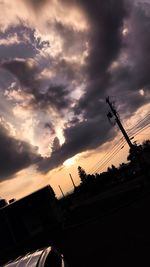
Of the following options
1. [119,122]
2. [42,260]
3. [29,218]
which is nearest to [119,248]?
[42,260]

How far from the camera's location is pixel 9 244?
24.7m

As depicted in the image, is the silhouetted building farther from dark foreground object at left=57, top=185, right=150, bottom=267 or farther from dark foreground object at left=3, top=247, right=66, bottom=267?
dark foreground object at left=3, top=247, right=66, bottom=267

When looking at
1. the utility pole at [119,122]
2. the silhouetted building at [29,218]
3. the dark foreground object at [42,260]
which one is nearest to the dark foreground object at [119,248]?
the dark foreground object at [42,260]

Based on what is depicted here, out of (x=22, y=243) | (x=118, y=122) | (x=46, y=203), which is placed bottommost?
(x=22, y=243)

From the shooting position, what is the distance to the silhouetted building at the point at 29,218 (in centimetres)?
2480

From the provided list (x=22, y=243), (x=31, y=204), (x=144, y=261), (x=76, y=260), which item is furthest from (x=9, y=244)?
(x=144, y=261)

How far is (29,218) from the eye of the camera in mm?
25516

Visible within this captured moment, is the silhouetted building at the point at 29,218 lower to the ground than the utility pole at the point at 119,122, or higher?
lower

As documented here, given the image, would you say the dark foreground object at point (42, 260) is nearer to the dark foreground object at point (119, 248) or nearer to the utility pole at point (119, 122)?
the dark foreground object at point (119, 248)

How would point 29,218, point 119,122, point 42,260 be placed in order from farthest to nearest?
point 119,122, point 29,218, point 42,260

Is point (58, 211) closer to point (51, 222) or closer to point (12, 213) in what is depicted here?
point (51, 222)

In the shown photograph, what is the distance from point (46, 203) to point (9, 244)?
4302 mm

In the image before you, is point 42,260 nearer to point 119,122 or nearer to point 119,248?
point 119,248

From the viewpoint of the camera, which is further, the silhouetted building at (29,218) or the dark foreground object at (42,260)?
the silhouetted building at (29,218)
